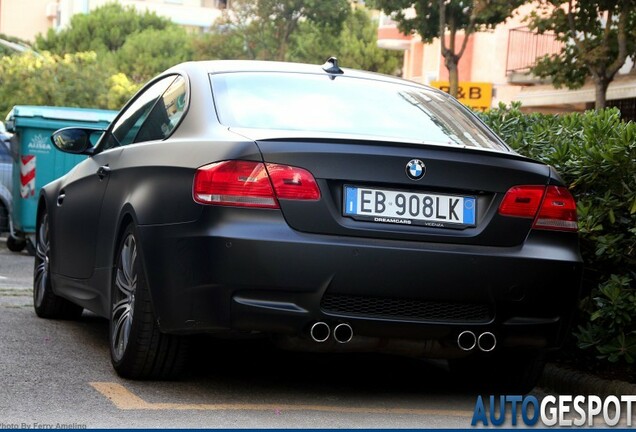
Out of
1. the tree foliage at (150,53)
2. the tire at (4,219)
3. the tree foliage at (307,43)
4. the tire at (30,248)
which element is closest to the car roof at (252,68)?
the tire at (30,248)

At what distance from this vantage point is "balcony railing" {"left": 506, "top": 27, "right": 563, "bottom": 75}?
4041 cm

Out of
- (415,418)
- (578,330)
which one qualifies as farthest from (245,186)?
(578,330)

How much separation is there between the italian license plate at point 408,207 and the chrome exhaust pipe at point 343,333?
1.47ft

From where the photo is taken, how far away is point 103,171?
745 centimetres

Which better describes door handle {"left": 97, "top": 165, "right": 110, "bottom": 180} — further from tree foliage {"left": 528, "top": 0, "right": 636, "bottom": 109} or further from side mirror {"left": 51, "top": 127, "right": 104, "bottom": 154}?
tree foliage {"left": 528, "top": 0, "right": 636, "bottom": 109}

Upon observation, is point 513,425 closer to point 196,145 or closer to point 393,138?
point 393,138

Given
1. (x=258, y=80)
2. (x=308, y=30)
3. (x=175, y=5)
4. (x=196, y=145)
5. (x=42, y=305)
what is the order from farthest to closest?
(x=175, y=5)
(x=308, y=30)
(x=42, y=305)
(x=258, y=80)
(x=196, y=145)

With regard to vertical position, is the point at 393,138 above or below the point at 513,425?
above

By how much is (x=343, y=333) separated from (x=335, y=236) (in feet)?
1.34

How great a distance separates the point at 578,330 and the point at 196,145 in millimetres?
2534

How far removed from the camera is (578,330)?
24.9ft

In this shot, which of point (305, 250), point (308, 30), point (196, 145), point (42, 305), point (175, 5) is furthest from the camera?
point (175, 5)

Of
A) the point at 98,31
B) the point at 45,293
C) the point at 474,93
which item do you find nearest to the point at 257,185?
the point at 45,293

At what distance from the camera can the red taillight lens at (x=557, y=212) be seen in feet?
20.6
